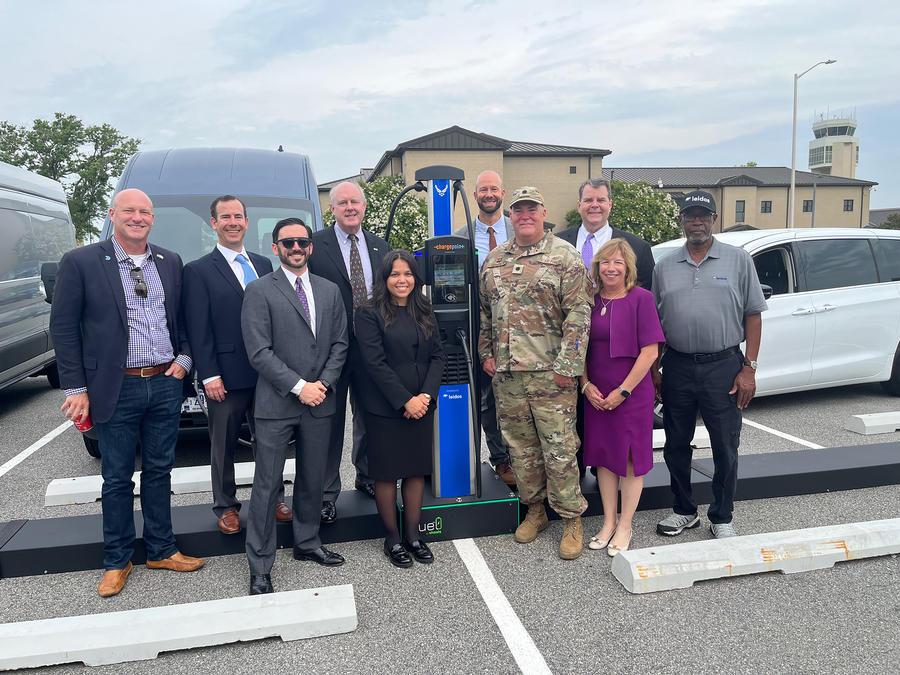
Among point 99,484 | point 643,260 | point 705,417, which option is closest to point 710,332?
point 705,417

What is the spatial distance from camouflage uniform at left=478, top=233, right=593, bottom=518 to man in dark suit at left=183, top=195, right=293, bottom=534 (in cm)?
135

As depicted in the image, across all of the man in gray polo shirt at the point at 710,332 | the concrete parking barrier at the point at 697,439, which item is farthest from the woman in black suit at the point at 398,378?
the concrete parking barrier at the point at 697,439

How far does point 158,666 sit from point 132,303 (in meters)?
1.64

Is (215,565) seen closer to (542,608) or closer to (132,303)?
(132,303)

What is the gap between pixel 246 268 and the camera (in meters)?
3.61

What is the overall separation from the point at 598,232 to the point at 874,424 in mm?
3545

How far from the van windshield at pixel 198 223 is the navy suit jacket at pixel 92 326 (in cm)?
212

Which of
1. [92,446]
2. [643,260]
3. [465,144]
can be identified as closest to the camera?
[643,260]

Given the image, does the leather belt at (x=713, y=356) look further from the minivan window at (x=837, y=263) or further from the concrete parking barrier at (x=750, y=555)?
the minivan window at (x=837, y=263)

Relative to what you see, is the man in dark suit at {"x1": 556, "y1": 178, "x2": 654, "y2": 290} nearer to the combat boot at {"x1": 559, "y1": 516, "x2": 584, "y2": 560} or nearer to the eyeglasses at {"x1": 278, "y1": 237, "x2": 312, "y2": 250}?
the combat boot at {"x1": 559, "y1": 516, "x2": 584, "y2": 560}

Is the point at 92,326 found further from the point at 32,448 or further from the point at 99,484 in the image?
the point at 32,448

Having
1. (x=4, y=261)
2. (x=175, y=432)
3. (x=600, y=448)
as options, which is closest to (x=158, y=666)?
(x=175, y=432)

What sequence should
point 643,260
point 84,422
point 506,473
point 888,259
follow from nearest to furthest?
point 84,422
point 643,260
point 506,473
point 888,259

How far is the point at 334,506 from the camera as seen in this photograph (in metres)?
3.95
